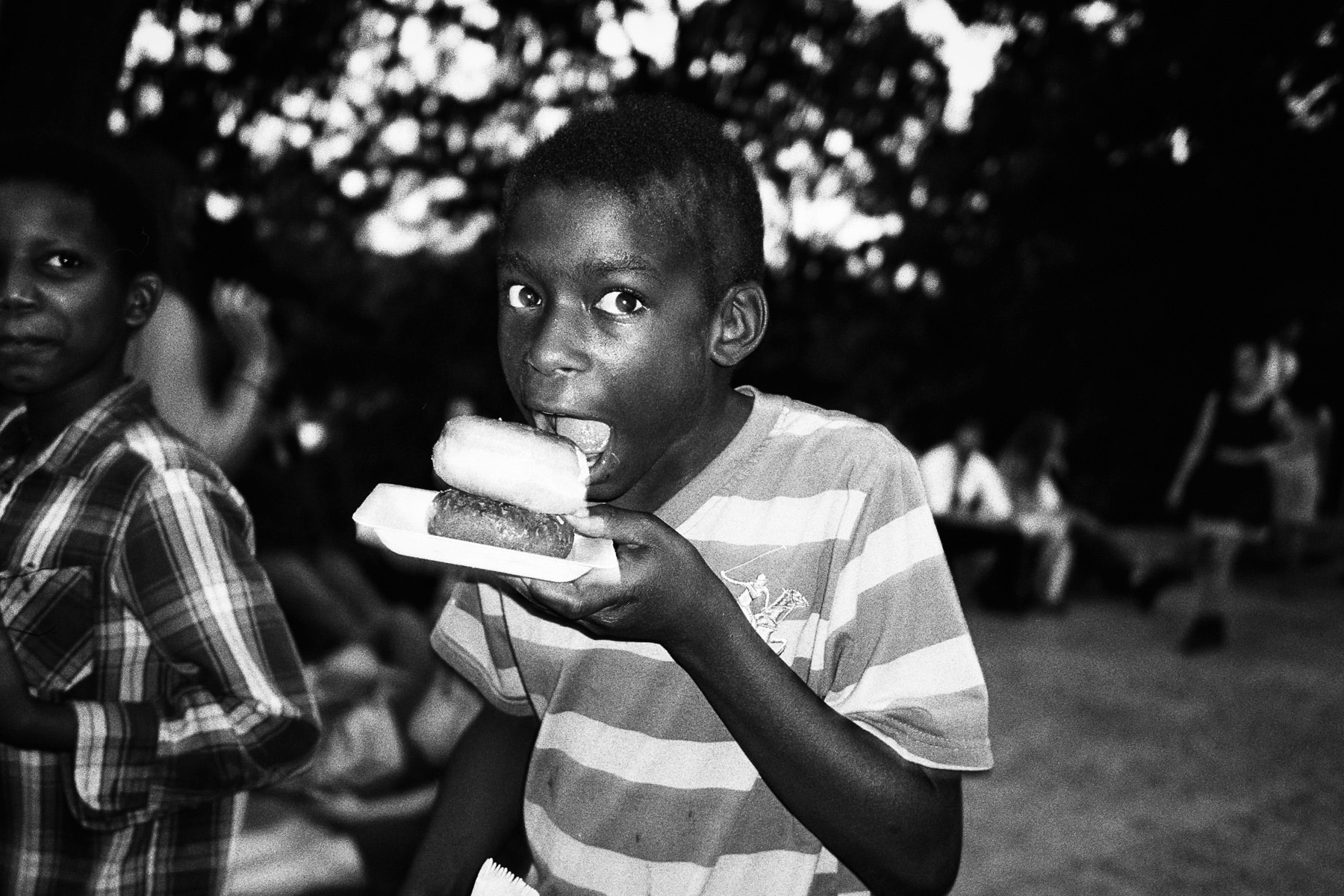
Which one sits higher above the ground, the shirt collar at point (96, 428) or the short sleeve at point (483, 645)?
the shirt collar at point (96, 428)

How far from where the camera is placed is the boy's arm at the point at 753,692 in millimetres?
1331

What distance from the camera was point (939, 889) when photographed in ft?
4.79

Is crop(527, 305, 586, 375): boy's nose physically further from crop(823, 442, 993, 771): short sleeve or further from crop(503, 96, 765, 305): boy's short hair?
crop(823, 442, 993, 771): short sleeve

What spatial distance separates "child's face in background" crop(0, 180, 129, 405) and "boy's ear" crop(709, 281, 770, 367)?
44.3 inches

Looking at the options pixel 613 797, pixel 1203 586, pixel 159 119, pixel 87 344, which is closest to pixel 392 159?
pixel 159 119

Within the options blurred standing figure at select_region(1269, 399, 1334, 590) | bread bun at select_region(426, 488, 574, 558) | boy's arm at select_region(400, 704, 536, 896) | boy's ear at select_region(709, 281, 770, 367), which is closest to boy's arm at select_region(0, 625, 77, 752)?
boy's arm at select_region(400, 704, 536, 896)

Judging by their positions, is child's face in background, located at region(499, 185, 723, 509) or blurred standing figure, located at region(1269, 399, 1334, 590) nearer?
child's face in background, located at region(499, 185, 723, 509)

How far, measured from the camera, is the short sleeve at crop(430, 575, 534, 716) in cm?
173

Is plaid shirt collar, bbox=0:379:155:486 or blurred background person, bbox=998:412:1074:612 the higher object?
plaid shirt collar, bbox=0:379:155:486

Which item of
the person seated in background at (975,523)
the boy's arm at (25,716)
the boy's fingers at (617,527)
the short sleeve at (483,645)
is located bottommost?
the person seated in background at (975,523)

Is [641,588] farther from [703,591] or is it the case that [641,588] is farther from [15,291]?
[15,291]

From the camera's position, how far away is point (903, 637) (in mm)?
1390

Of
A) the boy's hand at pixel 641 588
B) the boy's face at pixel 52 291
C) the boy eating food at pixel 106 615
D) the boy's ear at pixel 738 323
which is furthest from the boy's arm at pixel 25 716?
the boy's ear at pixel 738 323

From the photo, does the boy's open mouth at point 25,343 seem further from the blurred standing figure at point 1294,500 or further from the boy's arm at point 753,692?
the blurred standing figure at point 1294,500
